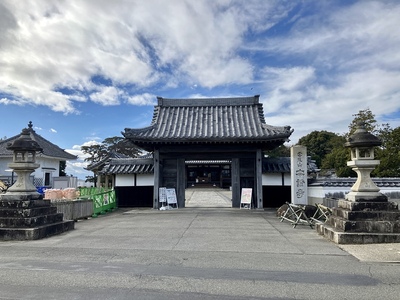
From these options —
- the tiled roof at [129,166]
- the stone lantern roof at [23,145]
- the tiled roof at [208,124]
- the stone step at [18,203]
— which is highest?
the tiled roof at [208,124]

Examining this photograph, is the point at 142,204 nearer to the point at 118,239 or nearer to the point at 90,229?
the point at 90,229

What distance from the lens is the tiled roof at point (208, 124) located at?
1609 centimetres

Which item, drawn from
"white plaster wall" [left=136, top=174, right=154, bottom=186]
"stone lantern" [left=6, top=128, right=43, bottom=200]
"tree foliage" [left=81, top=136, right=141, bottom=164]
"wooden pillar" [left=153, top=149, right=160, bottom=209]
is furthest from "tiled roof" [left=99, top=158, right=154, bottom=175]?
"tree foliage" [left=81, top=136, right=141, bottom=164]

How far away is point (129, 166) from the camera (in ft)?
60.7

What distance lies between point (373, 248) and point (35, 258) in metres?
7.67

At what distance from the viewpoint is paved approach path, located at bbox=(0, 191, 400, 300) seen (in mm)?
4465

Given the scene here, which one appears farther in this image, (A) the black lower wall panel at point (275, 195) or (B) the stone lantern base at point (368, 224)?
(A) the black lower wall panel at point (275, 195)

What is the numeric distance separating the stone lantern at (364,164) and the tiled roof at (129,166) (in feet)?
38.9

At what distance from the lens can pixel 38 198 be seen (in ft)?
30.8

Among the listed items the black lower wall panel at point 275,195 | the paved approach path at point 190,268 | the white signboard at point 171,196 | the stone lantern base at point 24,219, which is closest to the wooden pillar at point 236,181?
the black lower wall panel at point 275,195

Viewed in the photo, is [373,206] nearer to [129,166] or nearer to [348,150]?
[129,166]

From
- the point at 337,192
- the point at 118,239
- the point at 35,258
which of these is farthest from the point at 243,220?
the point at 35,258

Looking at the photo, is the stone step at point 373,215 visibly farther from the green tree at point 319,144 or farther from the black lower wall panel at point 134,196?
Answer: the green tree at point 319,144

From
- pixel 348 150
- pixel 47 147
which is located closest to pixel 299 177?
pixel 348 150
